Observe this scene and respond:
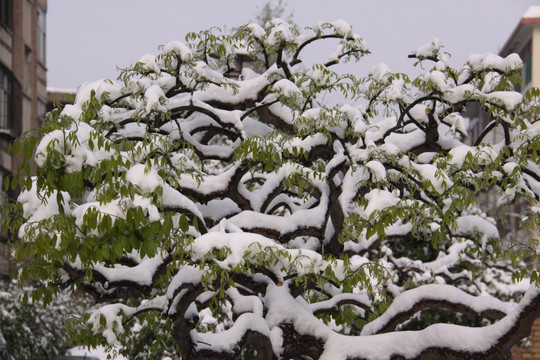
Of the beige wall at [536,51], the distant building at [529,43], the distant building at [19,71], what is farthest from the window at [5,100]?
the beige wall at [536,51]

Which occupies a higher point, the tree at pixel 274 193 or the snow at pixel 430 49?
the snow at pixel 430 49

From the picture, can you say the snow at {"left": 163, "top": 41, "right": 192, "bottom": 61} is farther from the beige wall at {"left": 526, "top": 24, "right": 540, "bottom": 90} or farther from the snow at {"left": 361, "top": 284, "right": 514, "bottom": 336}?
the beige wall at {"left": 526, "top": 24, "right": 540, "bottom": 90}

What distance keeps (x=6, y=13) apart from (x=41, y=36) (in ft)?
21.5

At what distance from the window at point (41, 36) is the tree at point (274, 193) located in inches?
1178

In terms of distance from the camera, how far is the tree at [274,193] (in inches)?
296

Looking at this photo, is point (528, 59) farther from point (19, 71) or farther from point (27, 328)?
point (27, 328)

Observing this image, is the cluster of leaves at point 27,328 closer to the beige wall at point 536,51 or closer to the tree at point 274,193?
the tree at point 274,193

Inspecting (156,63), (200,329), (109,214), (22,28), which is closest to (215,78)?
(156,63)

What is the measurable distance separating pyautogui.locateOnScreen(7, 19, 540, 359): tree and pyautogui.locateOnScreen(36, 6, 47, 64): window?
29.9 metres

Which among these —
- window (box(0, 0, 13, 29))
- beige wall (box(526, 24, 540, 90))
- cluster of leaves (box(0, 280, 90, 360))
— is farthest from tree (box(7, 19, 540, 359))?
beige wall (box(526, 24, 540, 90))

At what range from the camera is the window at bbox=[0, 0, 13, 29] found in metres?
33.3

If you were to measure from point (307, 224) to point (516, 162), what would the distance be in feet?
7.71

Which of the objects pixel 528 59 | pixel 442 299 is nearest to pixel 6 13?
pixel 528 59

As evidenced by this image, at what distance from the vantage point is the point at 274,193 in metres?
10.7
